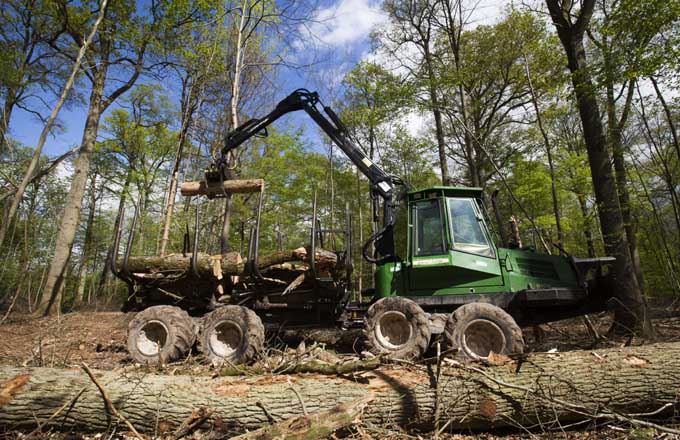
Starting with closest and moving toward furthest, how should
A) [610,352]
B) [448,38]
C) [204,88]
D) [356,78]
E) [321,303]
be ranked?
[610,352], [321,303], [204,88], [448,38], [356,78]

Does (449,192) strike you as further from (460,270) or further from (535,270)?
(535,270)

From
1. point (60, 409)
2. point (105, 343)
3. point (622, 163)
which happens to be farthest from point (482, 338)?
point (622, 163)

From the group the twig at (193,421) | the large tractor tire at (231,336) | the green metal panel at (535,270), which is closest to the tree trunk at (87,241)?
the large tractor tire at (231,336)

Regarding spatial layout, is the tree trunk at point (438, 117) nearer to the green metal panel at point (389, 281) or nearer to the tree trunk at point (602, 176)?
the tree trunk at point (602, 176)

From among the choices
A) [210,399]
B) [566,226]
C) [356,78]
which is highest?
[356,78]

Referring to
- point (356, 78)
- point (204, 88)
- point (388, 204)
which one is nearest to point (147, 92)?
point (204, 88)

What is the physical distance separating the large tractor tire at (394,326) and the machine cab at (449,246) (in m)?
→ 0.77

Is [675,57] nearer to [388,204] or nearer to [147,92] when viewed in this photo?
[388,204]

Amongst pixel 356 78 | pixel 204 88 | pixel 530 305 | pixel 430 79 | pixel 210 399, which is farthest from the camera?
pixel 356 78

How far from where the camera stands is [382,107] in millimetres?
17078

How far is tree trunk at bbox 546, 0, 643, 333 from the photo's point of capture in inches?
266

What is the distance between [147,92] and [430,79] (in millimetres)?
16235

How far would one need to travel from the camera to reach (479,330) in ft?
17.0

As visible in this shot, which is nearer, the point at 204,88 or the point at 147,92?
the point at 204,88
